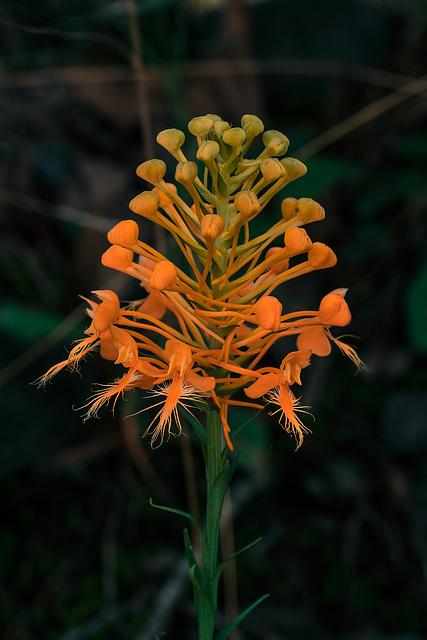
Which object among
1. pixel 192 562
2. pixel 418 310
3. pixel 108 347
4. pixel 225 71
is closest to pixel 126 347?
pixel 108 347

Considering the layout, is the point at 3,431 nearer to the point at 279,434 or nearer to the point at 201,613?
the point at 279,434

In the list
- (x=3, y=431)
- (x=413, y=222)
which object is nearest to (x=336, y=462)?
(x=413, y=222)

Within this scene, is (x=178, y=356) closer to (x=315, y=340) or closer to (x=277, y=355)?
(x=315, y=340)

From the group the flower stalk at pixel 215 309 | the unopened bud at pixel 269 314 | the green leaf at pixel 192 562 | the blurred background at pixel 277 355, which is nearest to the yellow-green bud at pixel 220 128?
the flower stalk at pixel 215 309

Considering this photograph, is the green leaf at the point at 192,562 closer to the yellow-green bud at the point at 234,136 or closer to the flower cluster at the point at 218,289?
the flower cluster at the point at 218,289

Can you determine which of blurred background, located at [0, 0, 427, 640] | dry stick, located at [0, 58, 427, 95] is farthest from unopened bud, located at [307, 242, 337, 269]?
dry stick, located at [0, 58, 427, 95]
